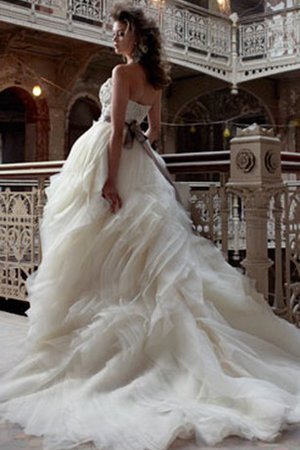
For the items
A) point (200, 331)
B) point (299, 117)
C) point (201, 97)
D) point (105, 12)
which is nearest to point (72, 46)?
point (105, 12)

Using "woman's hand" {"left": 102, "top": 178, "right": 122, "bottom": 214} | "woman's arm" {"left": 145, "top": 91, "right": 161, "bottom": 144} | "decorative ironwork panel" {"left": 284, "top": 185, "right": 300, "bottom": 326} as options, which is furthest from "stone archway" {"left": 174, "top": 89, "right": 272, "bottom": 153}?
"woman's hand" {"left": 102, "top": 178, "right": 122, "bottom": 214}

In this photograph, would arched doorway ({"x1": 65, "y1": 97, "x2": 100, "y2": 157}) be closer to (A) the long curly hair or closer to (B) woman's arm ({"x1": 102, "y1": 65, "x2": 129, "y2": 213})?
(A) the long curly hair

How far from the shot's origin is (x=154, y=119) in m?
3.11

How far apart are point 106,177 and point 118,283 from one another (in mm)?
469

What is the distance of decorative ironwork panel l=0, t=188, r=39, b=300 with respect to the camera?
14.5ft

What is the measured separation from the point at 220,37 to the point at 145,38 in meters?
10.3

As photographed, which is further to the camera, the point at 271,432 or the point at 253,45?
the point at 253,45

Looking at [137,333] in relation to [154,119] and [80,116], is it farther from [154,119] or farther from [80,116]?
[80,116]

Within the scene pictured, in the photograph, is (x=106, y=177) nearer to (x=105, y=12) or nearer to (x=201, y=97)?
(x=105, y=12)

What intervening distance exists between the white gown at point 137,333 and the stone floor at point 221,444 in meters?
0.03

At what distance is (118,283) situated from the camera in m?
2.67

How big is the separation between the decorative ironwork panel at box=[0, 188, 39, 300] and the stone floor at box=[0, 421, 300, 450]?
236 cm

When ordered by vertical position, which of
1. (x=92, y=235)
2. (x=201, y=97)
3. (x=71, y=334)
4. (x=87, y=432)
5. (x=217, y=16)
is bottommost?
(x=87, y=432)

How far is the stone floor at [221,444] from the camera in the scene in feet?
6.61
